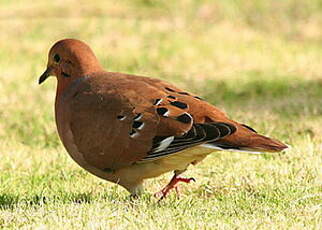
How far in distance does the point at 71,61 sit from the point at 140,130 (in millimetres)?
990

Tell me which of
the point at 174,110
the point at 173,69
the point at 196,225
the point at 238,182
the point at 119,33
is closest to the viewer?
the point at 196,225

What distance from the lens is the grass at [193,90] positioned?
16.3ft

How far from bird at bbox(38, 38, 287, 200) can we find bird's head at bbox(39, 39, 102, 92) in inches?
8.5

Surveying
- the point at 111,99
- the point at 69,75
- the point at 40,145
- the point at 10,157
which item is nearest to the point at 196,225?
the point at 111,99

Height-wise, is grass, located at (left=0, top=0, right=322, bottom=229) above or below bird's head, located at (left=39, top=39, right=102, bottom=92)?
below

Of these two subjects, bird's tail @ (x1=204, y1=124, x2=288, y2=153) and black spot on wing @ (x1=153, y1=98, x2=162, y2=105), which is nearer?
bird's tail @ (x1=204, y1=124, x2=288, y2=153)

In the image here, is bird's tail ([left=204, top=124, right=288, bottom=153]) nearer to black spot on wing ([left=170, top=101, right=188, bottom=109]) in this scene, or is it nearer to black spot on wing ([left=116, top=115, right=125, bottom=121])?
black spot on wing ([left=170, top=101, right=188, bottom=109])

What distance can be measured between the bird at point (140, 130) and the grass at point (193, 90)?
0.77ft

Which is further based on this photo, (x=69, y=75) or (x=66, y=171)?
(x=66, y=171)

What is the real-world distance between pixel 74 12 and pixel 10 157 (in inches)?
293

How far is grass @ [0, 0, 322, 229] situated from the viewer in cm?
497

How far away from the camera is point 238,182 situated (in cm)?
593

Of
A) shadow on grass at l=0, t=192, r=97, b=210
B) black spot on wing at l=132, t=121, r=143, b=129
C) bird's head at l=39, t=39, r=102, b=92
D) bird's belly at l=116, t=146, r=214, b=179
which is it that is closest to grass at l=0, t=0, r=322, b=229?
shadow on grass at l=0, t=192, r=97, b=210

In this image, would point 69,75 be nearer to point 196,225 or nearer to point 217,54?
point 196,225
